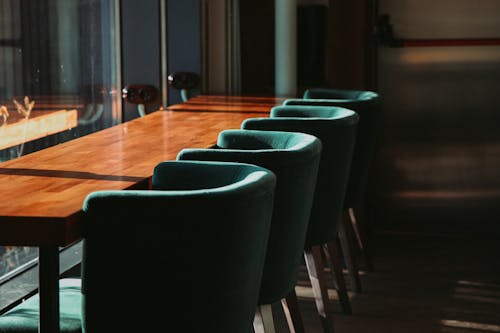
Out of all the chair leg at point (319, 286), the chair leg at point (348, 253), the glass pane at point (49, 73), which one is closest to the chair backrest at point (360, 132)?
the chair leg at point (348, 253)

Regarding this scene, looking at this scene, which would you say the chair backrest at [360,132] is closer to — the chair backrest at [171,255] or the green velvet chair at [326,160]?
the green velvet chair at [326,160]

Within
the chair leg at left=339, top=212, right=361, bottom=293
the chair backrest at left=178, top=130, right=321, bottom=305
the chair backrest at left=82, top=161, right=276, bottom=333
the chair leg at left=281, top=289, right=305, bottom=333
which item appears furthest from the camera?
the chair leg at left=339, top=212, right=361, bottom=293

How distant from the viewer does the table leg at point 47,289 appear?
2.25m

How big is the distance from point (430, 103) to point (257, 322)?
3.62 metres

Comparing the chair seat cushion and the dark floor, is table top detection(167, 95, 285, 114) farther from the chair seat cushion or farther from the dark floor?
the chair seat cushion

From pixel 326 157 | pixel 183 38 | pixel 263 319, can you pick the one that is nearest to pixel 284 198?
pixel 263 319

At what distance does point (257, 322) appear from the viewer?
285 cm

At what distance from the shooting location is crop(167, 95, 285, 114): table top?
4.99m

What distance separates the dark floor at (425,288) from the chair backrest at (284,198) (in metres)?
1.39

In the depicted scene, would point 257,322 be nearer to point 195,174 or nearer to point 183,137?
point 195,174

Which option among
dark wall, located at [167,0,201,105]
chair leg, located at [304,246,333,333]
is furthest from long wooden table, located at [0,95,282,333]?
dark wall, located at [167,0,201,105]

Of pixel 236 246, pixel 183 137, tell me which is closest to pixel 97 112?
pixel 183 137

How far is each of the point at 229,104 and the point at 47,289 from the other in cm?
309

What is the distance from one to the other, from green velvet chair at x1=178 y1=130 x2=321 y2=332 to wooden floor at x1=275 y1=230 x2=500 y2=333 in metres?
1.38
